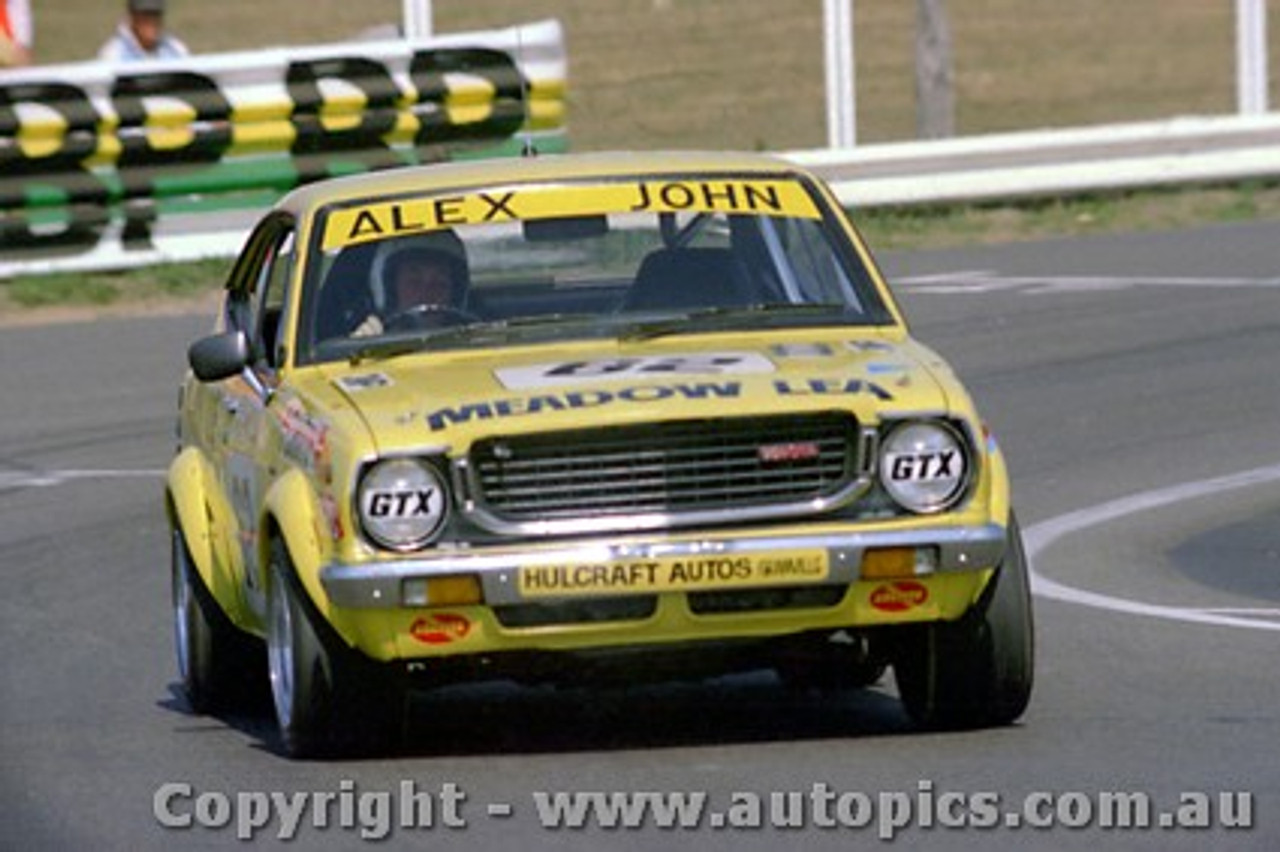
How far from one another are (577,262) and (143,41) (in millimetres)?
13690

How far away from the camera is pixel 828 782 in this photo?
331 inches

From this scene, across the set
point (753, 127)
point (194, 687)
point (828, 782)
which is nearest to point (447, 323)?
point (194, 687)

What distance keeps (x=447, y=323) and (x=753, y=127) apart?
81.9 ft

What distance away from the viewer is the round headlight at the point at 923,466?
875 centimetres

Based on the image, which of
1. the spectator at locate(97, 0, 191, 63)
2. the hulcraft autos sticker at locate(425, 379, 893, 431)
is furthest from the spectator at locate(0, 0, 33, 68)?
the hulcraft autos sticker at locate(425, 379, 893, 431)

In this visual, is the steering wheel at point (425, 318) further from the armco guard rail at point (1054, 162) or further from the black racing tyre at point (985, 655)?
the armco guard rail at point (1054, 162)

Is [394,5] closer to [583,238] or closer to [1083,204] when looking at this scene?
[1083,204]

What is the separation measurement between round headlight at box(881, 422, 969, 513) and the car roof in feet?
5.34

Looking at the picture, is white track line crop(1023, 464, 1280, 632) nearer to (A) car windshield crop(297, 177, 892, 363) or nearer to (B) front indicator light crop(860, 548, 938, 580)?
(A) car windshield crop(297, 177, 892, 363)

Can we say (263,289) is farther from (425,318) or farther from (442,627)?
(442,627)

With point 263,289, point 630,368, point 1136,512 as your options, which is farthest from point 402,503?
point 1136,512

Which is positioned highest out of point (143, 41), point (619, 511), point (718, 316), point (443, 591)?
point (718, 316)

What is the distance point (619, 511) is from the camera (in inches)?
341

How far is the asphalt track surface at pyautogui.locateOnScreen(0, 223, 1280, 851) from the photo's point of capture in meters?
8.12
